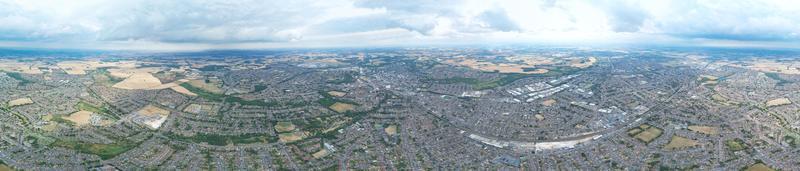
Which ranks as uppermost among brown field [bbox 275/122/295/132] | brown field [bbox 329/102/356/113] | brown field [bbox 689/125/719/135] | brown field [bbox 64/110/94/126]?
brown field [bbox 64/110/94/126]

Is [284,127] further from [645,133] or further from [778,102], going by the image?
[778,102]

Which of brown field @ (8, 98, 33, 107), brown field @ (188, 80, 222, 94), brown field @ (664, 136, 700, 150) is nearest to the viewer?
brown field @ (664, 136, 700, 150)

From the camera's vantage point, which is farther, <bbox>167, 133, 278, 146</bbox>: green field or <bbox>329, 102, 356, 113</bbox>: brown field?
<bbox>329, 102, 356, 113</bbox>: brown field

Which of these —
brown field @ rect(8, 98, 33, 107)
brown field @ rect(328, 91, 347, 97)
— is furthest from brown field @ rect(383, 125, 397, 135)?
brown field @ rect(8, 98, 33, 107)

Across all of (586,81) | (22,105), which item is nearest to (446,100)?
(586,81)

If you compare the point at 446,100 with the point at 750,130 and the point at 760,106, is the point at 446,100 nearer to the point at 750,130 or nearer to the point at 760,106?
the point at 750,130

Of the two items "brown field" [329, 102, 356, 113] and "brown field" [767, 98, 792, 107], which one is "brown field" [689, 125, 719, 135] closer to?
"brown field" [767, 98, 792, 107]

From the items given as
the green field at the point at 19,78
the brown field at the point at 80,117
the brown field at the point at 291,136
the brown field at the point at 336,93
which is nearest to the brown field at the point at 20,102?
the brown field at the point at 80,117
